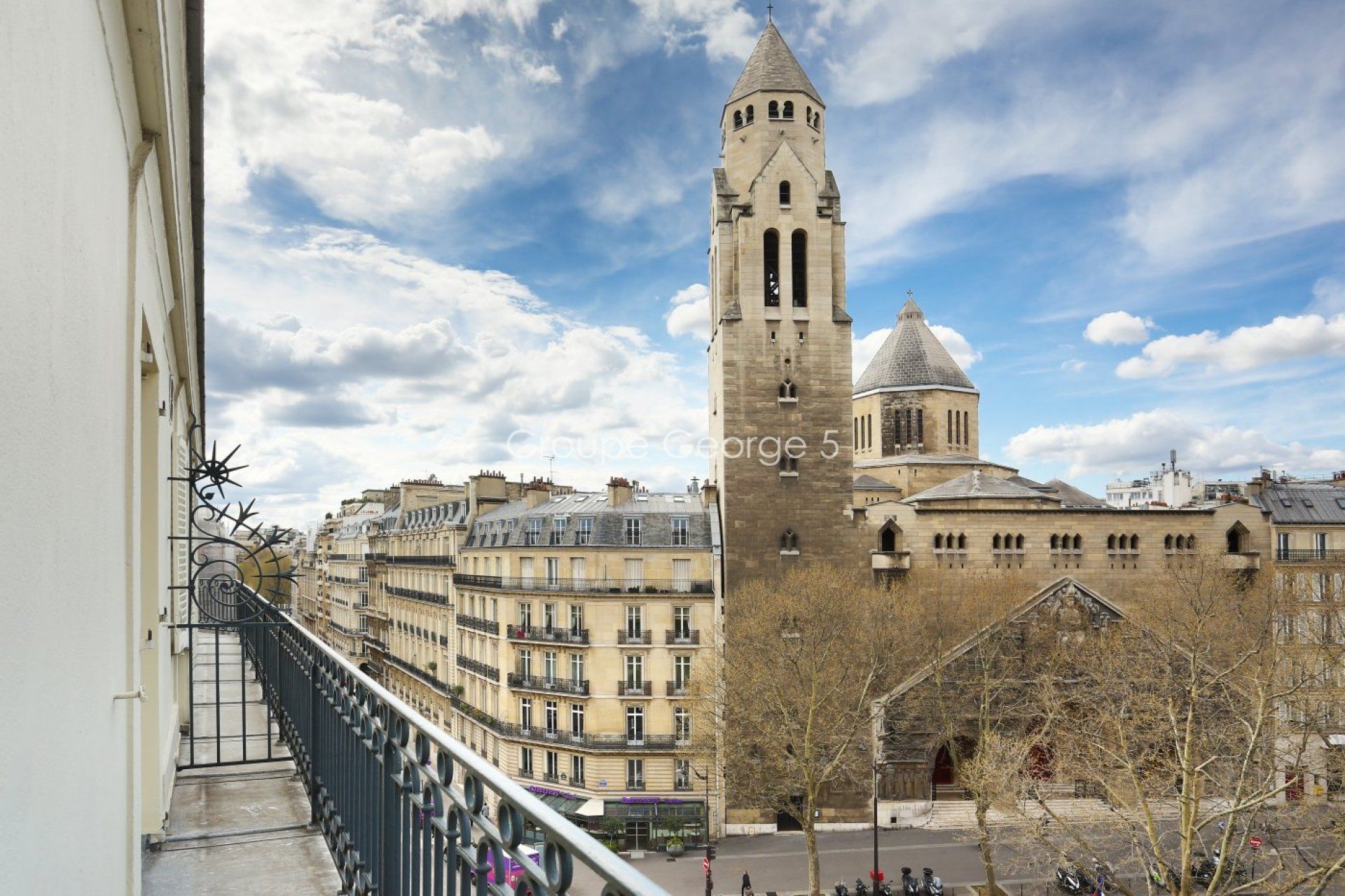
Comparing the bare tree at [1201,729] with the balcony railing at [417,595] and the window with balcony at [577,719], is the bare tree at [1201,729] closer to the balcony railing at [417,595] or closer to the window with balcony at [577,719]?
the window with balcony at [577,719]

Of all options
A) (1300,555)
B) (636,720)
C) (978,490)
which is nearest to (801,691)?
(636,720)

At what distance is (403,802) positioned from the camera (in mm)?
3416

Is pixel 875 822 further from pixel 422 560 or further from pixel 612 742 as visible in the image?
pixel 422 560

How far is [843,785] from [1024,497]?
16.7m

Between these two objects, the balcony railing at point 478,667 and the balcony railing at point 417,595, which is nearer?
the balcony railing at point 478,667

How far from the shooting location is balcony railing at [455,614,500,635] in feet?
93.9

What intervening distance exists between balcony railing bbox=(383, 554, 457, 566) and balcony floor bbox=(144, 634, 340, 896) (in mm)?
Result: 26868

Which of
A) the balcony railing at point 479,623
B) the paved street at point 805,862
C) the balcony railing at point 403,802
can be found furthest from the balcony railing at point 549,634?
the balcony railing at point 403,802

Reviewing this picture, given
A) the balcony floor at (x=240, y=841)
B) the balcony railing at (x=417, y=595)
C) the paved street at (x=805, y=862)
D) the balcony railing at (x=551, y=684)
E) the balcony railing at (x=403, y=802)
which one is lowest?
the paved street at (x=805, y=862)

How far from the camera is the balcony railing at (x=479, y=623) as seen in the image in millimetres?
28609

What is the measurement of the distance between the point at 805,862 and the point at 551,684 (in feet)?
29.8

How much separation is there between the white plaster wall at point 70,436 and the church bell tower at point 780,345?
87.6ft

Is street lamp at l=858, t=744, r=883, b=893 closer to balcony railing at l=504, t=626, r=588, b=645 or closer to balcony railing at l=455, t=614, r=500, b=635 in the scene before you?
balcony railing at l=504, t=626, r=588, b=645

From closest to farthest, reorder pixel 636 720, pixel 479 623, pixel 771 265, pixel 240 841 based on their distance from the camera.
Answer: pixel 240 841
pixel 636 720
pixel 479 623
pixel 771 265
